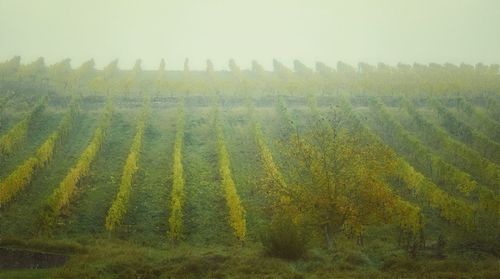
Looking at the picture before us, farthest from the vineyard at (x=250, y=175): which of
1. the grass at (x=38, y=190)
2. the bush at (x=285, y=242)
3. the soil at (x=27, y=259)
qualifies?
the soil at (x=27, y=259)

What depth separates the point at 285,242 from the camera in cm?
2828

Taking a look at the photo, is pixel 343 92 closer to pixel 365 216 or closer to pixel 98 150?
pixel 98 150

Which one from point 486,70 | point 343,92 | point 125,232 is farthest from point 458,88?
point 125,232

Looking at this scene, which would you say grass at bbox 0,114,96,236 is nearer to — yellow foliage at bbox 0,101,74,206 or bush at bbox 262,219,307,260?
yellow foliage at bbox 0,101,74,206

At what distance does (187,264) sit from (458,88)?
63151 mm

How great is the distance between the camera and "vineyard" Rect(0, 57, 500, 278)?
2941 cm

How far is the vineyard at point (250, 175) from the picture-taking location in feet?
96.5

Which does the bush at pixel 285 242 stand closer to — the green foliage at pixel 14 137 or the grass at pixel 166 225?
the grass at pixel 166 225

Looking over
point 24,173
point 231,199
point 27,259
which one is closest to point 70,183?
point 24,173

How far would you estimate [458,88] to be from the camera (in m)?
75.4

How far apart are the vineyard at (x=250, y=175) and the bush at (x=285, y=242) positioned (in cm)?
9

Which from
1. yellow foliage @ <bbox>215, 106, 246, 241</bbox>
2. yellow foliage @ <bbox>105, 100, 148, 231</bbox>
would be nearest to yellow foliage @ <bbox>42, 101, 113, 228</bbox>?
yellow foliage @ <bbox>105, 100, 148, 231</bbox>

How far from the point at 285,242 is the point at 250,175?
65.9ft

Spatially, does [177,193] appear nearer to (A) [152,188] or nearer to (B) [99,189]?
(A) [152,188]
